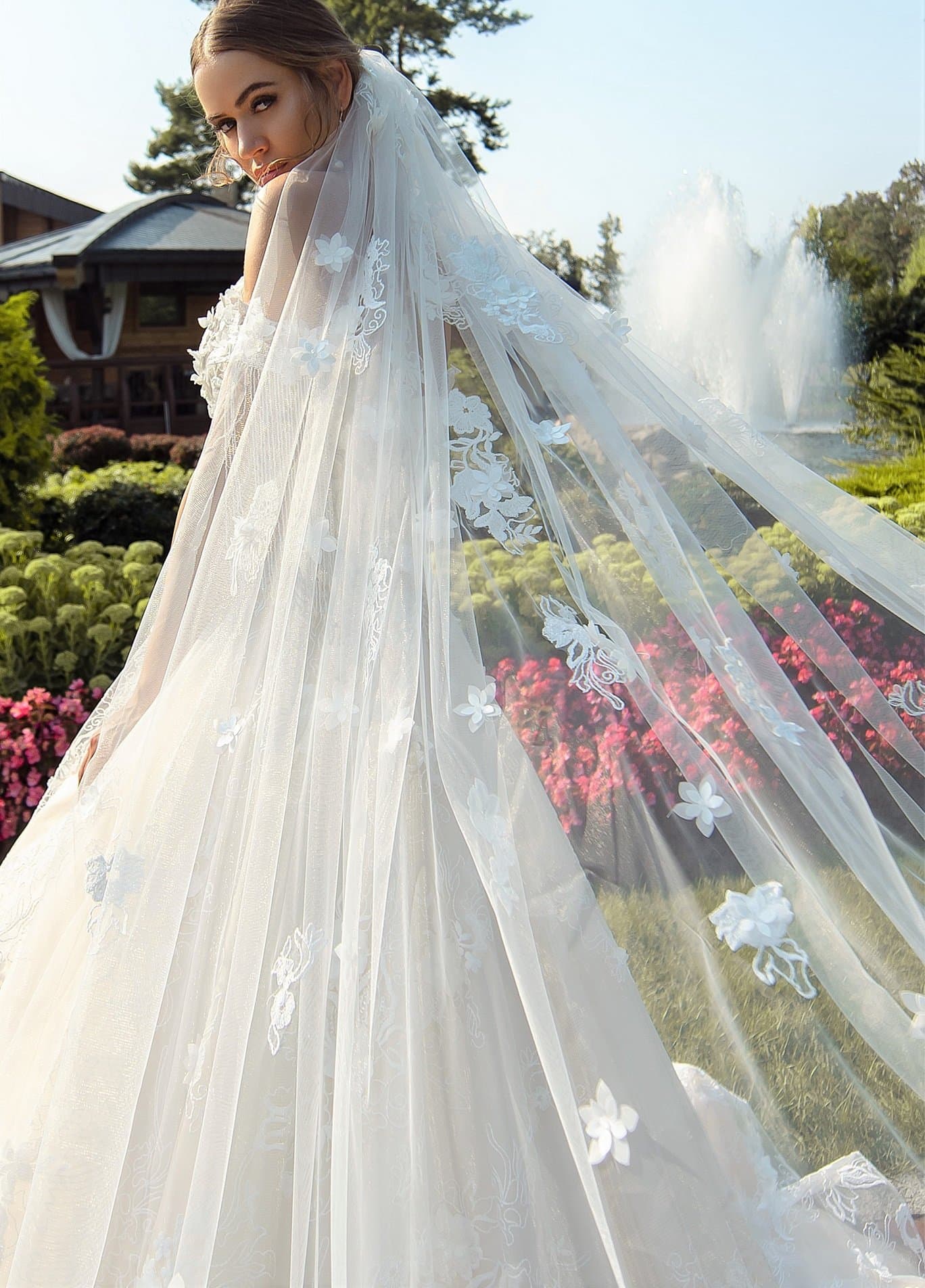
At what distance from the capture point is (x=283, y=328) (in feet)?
5.85

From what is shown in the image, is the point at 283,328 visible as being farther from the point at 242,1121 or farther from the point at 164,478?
the point at 164,478

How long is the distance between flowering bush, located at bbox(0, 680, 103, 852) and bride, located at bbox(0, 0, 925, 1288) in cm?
201

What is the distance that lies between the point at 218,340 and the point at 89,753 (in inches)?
31.6

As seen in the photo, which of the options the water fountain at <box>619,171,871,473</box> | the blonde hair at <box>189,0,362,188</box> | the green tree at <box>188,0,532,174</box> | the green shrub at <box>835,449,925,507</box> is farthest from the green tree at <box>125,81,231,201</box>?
the blonde hair at <box>189,0,362,188</box>

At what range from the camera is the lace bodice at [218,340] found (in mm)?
1901

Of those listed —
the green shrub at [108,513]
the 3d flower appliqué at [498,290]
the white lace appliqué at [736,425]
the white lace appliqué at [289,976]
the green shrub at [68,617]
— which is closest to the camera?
the white lace appliqué at [289,976]

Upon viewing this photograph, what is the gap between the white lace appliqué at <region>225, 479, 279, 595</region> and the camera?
69.1 inches

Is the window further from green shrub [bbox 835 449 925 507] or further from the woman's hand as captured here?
the woman's hand

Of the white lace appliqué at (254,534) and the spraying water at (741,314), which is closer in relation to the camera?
the white lace appliqué at (254,534)

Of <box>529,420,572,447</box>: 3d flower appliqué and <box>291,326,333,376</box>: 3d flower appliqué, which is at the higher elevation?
<box>291,326,333,376</box>: 3d flower appliqué

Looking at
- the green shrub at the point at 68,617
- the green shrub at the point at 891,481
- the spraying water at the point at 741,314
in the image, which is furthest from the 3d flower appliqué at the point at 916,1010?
the spraying water at the point at 741,314

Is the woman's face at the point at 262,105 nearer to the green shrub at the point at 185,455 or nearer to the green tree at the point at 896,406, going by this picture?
the green tree at the point at 896,406

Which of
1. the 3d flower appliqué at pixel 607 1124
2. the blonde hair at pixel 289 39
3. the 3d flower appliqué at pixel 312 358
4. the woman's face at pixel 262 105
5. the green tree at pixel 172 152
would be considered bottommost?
the 3d flower appliqué at pixel 607 1124

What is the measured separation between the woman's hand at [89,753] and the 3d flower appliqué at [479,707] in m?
0.75
